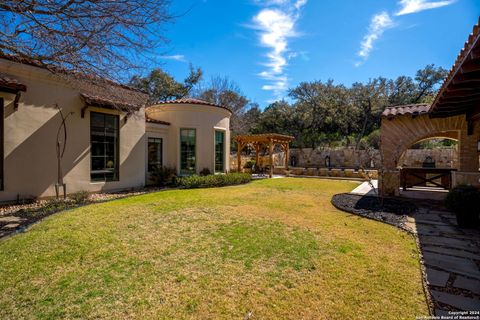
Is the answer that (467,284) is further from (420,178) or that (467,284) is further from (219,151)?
(219,151)

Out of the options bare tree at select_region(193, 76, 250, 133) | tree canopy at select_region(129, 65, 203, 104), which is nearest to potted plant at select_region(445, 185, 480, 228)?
tree canopy at select_region(129, 65, 203, 104)

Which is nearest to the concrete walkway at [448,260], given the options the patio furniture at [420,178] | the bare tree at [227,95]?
the patio furniture at [420,178]

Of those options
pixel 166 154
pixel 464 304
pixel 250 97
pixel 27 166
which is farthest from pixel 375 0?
pixel 250 97

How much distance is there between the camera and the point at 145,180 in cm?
1252

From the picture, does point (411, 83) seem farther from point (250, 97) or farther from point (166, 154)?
point (166, 154)

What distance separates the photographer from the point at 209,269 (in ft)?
11.9

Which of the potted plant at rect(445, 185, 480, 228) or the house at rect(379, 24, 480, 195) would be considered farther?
the house at rect(379, 24, 480, 195)

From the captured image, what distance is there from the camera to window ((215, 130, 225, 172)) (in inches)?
590

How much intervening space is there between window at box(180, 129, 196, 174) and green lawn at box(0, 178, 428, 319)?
7687 mm

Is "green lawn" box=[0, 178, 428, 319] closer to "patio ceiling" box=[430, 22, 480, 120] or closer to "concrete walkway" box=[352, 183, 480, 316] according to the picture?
"concrete walkway" box=[352, 183, 480, 316]

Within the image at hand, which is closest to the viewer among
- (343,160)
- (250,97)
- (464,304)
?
(464,304)

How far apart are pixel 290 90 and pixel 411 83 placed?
51.5 ft

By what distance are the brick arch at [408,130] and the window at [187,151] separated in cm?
957

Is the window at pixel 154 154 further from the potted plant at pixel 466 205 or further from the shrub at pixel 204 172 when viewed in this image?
the potted plant at pixel 466 205
